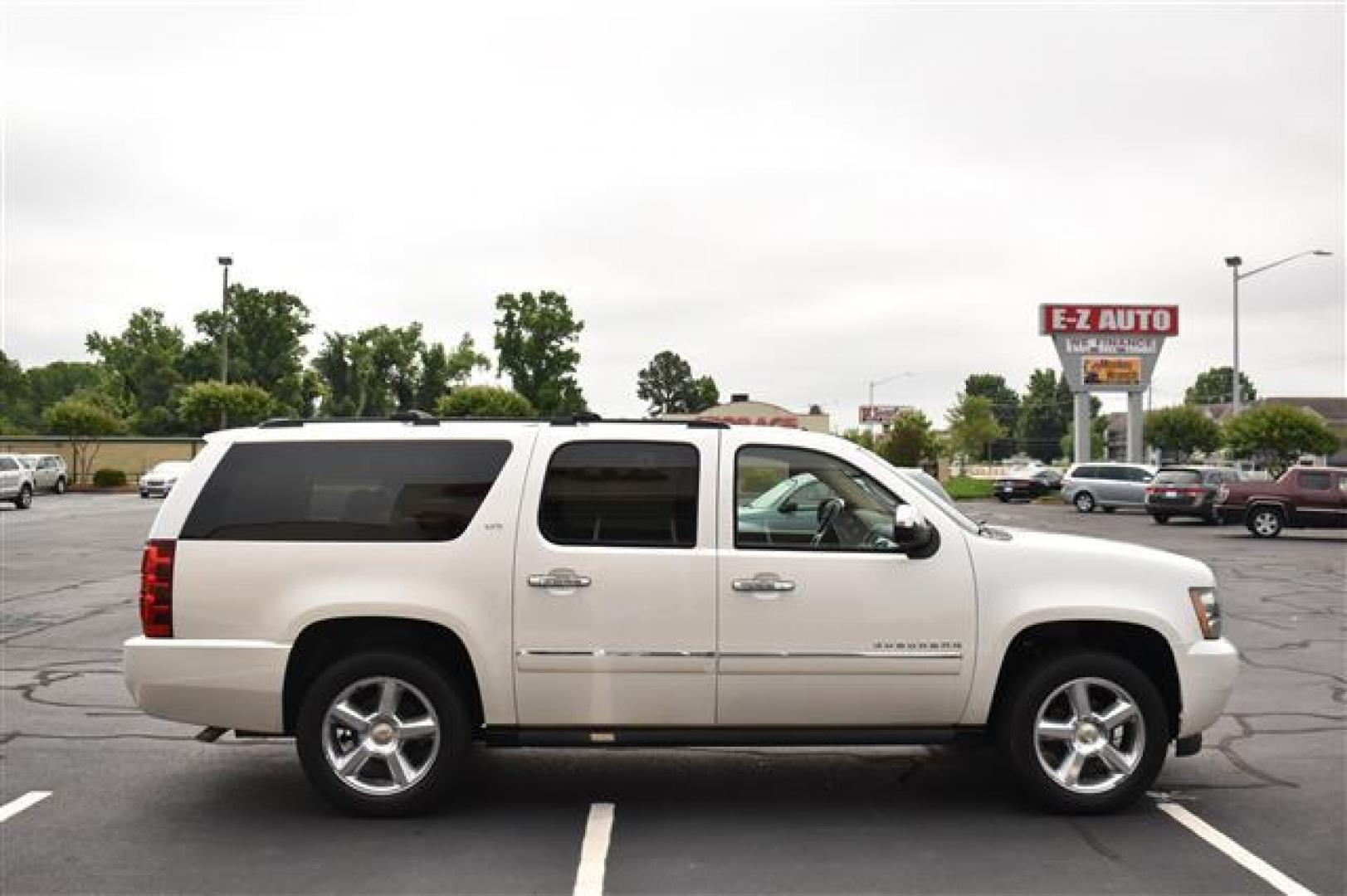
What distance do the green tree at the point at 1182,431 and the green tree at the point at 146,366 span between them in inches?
2988

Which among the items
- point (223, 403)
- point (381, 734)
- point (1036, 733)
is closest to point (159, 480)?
point (223, 403)

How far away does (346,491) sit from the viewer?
580cm

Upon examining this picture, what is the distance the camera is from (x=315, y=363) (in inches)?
4208

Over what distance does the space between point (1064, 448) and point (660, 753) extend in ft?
477

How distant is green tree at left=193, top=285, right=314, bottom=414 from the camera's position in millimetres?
94125

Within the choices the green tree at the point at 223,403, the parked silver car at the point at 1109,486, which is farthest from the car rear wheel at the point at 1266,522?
the green tree at the point at 223,403

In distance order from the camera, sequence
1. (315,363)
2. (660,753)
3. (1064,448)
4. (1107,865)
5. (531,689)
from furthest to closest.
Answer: (1064,448)
(315,363)
(660,753)
(531,689)
(1107,865)

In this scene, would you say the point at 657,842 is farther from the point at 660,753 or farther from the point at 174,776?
the point at 174,776

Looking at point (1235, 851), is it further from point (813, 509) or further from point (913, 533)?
point (813, 509)

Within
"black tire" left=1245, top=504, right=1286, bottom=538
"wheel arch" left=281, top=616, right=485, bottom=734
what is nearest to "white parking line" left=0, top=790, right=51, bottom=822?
"wheel arch" left=281, top=616, right=485, bottom=734

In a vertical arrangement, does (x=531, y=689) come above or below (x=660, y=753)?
above

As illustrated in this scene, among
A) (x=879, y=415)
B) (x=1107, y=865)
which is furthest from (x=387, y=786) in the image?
(x=879, y=415)

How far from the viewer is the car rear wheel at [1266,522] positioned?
86.7 feet

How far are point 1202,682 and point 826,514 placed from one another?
1940 millimetres
